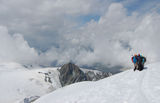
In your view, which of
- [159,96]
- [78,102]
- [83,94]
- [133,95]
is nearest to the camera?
[159,96]

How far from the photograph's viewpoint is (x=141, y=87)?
1867 cm

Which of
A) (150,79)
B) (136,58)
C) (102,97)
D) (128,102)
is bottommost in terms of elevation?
(128,102)

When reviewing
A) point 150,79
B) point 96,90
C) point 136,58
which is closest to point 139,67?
point 136,58

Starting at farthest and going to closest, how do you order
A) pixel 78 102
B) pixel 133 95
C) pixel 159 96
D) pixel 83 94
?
1. pixel 83 94
2. pixel 78 102
3. pixel 133 95
4. pixel 159 96

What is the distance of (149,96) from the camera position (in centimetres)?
1589

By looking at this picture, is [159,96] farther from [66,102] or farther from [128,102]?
[66,102]

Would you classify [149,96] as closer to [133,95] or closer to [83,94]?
[133,95]

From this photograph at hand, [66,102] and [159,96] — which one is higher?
[66,102]

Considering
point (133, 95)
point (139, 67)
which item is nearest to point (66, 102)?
point (133, 95)

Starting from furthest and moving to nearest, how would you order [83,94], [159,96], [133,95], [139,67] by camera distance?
[139,67] < [83,94] < [133,95] < [159,96]

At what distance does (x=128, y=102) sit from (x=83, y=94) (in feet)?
20.6

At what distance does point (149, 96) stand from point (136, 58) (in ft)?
42.0

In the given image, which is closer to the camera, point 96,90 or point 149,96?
point 149,96

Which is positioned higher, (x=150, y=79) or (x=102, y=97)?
(x=150, y=79)
